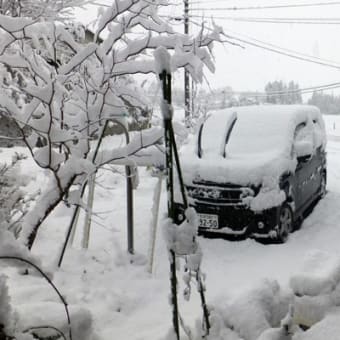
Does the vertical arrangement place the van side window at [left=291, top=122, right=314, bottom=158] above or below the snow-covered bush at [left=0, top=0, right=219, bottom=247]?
below

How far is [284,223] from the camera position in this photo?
5852 millimetres

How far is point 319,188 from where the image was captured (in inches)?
306

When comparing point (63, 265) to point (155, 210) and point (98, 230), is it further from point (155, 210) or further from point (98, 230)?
point (98, 230)

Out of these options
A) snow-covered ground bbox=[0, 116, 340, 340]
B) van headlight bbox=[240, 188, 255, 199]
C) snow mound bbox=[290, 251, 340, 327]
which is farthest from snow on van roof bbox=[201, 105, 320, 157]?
snow mound bbox=[290, 251, 340, 327]

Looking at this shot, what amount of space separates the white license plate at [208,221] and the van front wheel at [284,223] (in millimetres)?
791

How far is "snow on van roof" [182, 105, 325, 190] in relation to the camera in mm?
5695

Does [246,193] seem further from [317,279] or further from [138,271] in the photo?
[317,279]

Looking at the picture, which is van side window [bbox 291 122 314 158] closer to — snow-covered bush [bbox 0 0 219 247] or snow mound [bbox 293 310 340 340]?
snow-covered bush [bbox 0 0 219 247]

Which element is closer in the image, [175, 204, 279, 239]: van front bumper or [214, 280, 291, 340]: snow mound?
[214, 280, 291, 340]: snow mound

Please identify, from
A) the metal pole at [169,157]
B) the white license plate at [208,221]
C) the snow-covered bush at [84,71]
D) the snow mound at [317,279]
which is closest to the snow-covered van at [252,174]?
the white license plate at [208,221]

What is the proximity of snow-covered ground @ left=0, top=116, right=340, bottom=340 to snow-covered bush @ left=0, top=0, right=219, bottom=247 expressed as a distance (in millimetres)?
784

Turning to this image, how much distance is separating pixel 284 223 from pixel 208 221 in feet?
3.32

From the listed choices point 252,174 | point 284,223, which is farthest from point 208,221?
point 284,223

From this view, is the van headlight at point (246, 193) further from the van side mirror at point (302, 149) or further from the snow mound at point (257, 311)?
Answer: the snow mound at point (257, 311)
